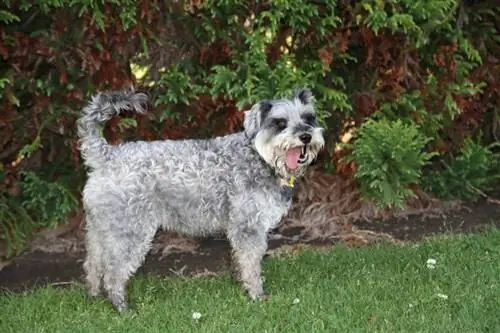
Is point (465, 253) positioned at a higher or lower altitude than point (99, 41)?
lower

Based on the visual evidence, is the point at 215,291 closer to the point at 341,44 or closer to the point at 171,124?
the point at 171,124

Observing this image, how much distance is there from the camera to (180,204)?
5402mm

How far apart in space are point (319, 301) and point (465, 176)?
2937mm

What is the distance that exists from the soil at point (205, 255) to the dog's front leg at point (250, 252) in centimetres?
75

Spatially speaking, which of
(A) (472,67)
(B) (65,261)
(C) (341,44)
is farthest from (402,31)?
(B) (65,261)

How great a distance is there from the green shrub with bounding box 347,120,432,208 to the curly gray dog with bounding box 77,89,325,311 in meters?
1.46

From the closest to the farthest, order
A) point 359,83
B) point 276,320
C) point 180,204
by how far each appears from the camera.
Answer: point 276,320
point 180,204
point 359,83

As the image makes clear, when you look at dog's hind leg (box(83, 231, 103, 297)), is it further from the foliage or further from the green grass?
the foliage

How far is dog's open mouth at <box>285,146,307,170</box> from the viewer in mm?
5320

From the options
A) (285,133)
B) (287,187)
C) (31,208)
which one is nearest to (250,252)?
(287,187)

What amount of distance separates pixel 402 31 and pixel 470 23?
40.6 inches

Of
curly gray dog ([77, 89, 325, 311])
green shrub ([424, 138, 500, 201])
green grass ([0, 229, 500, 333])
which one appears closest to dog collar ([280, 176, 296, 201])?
curly gray dog ([77, 89, 325, 311])

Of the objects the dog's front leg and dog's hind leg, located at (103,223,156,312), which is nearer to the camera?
dog's hind leg, located at (103,223,156,312)

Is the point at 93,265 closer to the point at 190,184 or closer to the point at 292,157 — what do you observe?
the point at 190,184
